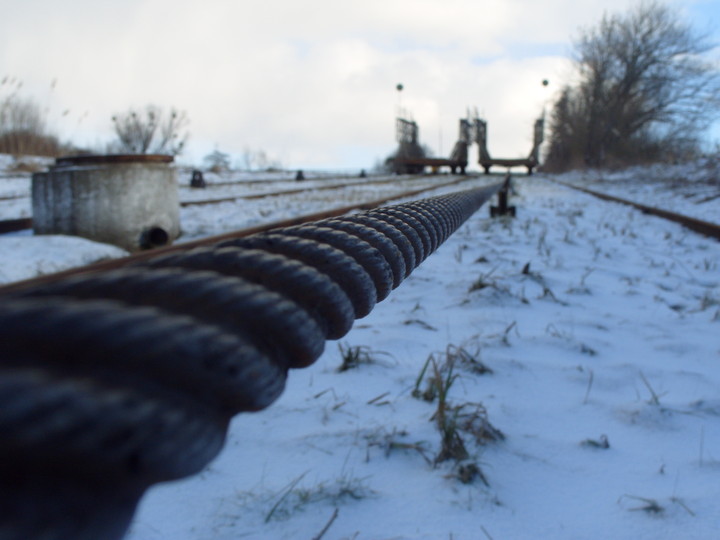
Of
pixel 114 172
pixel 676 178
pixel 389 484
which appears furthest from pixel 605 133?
pixel 389 484

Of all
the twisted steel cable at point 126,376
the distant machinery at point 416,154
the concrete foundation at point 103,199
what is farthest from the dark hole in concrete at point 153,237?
the distant machinery at point 416,154

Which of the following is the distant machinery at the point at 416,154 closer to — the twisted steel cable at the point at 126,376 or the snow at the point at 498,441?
the snow at the point at 498,441

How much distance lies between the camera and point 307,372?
2016 millimetres

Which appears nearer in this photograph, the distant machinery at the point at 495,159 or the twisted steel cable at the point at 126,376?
the twisted steel cable at the point at 126,376

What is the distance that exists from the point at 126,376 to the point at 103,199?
4308 mm

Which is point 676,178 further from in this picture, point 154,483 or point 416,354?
point 154,483

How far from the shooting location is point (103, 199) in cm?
431

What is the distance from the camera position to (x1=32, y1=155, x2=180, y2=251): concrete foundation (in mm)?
4242

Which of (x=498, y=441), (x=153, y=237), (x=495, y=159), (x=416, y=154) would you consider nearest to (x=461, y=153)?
(x=495, y=159)

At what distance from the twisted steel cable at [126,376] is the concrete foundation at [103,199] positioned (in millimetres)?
4045

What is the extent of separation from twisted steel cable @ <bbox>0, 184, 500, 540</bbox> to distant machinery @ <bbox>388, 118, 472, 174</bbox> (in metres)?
26.7

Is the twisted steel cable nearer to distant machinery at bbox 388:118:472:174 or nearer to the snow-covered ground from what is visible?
the snow-covered ground

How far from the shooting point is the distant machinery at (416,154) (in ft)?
88.9

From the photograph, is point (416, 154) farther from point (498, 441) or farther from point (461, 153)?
point (498, 441)
